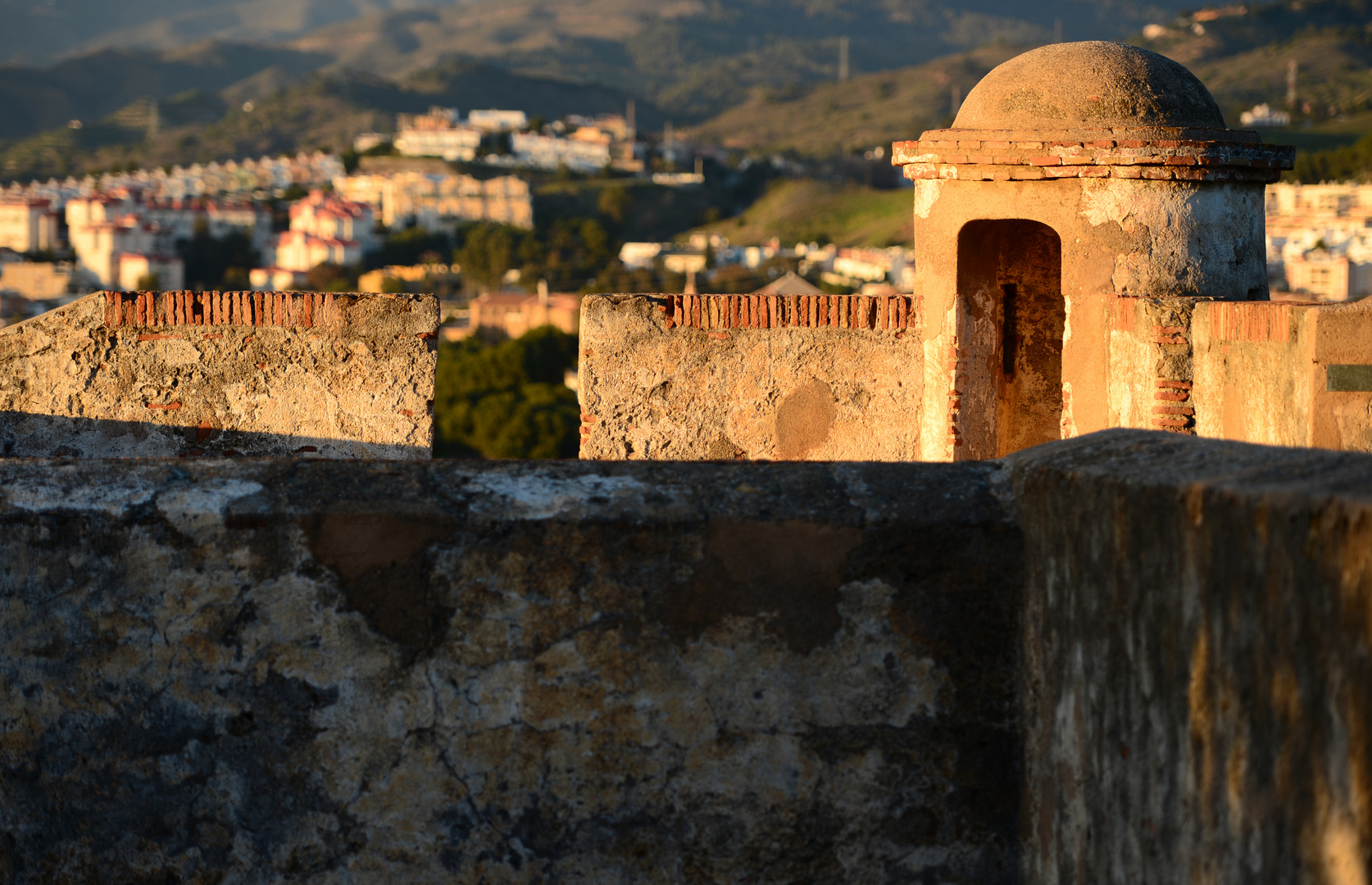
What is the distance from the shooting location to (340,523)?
6.55 ft

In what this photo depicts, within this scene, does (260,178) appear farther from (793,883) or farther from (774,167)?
(793,883)

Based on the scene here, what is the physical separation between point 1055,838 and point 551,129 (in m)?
185

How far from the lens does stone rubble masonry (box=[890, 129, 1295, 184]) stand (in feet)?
18.4

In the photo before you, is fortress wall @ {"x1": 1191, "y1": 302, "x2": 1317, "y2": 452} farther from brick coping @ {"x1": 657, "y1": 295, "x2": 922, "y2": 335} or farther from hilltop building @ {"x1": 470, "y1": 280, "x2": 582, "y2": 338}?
hilltop building @ {"x1": 470, "y1": 280, "x2": 582, "y2": 338}

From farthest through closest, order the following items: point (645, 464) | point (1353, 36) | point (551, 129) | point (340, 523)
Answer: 1. point (551, 129)
2. point (1353, 36)
3. point (645, 464)
4. point (340, 523)

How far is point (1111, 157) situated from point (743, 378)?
5.75 feet

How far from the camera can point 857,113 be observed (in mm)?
175750

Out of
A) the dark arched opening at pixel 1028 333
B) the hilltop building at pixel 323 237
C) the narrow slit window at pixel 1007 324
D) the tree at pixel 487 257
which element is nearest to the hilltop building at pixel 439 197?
the hilltop building at pixel 323 237

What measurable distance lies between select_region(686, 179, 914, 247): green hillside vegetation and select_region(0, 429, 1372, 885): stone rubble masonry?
102 metres

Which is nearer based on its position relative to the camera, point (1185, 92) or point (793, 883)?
point (793, 883)

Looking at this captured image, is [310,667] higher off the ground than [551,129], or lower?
lower

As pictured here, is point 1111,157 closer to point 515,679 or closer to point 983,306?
point 983,306

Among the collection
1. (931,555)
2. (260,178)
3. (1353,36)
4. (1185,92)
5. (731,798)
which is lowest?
(731,798)

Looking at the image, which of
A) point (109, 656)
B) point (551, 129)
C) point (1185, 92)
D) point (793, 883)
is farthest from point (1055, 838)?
point (551, 129)
